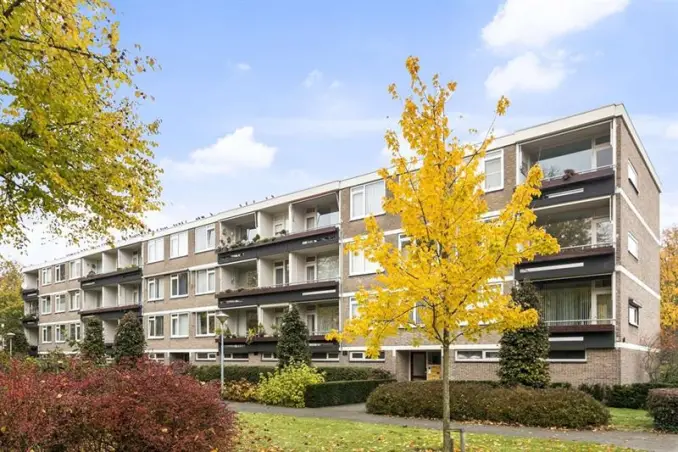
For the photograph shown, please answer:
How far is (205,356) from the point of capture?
134ft

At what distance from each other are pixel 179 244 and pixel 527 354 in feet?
102

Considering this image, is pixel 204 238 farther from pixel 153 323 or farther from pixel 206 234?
pixel 153 323

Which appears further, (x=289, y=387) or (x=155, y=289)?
(x=155, y=289)

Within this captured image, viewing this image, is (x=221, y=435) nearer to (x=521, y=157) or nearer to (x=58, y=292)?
(x=521, y=157)

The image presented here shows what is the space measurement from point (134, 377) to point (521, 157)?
68.2 ft

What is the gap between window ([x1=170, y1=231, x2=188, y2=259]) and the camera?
43625 millimetres

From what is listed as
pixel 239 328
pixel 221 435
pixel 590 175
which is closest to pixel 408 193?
pixel 221 435

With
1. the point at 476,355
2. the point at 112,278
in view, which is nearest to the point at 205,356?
the point at 112,278

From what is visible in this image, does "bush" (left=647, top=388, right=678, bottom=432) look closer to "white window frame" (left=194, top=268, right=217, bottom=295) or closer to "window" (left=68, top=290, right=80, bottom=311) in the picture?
"white window frame" (left=194, top=268, right=217, bottom=295)

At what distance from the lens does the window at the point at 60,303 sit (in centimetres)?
6056

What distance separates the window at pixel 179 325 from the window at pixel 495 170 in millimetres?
25781

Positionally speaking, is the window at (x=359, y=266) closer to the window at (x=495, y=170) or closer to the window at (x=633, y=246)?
the window at (x=495, y=170)

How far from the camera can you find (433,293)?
10102 millimetres

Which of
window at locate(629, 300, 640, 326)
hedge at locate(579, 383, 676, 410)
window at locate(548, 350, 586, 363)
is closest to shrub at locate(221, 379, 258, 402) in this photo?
window at locate(548, 350, 586, 363)
